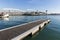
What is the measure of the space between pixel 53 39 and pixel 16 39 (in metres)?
6.89

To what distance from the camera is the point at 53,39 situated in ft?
52.9

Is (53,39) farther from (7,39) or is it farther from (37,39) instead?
(7,39)

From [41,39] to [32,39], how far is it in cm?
118

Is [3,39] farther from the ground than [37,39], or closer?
farther from the ground

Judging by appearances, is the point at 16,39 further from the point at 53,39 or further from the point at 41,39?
the point at 53,39

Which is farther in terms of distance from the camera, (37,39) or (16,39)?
(37,39)

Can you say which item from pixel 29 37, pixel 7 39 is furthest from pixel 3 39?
pixel 29 37

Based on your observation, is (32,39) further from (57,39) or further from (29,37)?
(57,39)

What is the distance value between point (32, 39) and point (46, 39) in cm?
185

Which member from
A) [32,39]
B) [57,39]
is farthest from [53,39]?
[32,39]

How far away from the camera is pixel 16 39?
10.9 meters

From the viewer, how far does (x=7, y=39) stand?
11.0 meters

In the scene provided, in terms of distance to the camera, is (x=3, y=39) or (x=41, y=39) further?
(x=41, y=39)

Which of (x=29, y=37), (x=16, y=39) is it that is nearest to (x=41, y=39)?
(x=29, y=37)
